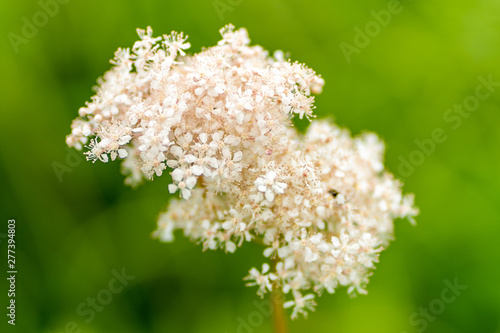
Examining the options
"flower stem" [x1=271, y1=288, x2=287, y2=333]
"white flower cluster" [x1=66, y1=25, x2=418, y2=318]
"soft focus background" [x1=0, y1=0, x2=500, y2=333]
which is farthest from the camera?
"soft focus background" [x1=0, y1=0, x2=500, y2=333]

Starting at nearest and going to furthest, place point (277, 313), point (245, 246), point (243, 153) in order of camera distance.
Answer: point (243, 153)
point (277, 313)
point (245, 246)

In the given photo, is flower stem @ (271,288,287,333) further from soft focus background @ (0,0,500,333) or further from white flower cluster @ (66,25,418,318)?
soft focus background @ (0,0,500,333)

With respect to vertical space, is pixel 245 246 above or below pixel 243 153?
above

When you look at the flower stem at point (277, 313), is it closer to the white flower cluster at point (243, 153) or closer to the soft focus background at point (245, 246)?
the white flower cluster at point (243, 153)

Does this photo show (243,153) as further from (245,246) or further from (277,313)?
(245,246)

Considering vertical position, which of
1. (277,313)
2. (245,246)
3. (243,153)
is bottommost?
(277,313)

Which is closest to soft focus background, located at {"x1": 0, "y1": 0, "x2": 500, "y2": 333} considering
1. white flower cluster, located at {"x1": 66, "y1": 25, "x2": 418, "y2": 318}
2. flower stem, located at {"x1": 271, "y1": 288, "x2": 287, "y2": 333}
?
flower stem, located at {"x1": 271, "y1": 288, "x2": 287, "y2": 333}

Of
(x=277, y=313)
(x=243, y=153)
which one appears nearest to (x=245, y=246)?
(x=277, y=313)
